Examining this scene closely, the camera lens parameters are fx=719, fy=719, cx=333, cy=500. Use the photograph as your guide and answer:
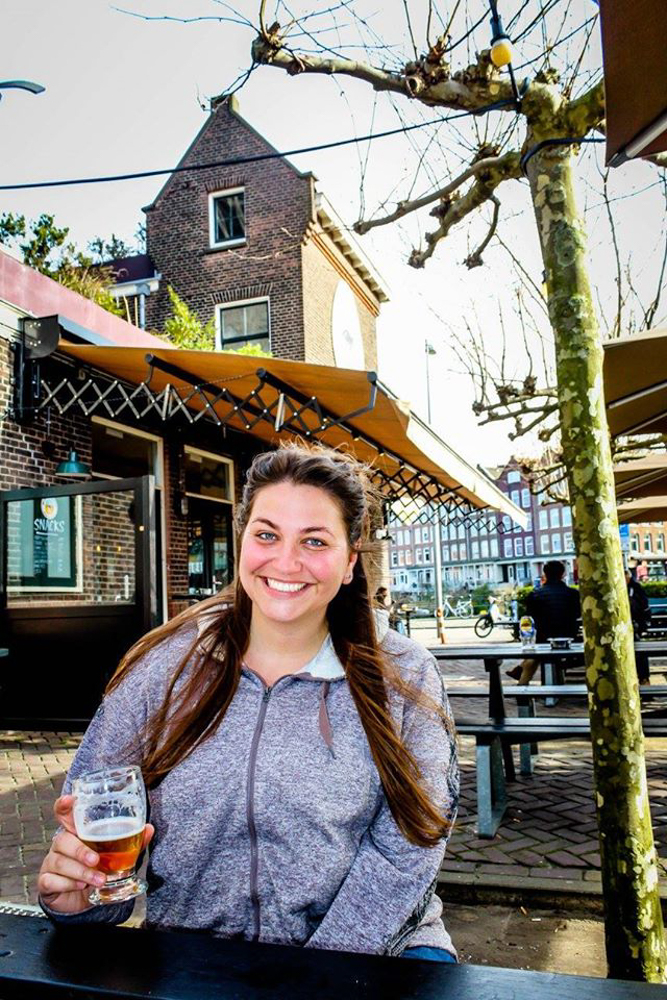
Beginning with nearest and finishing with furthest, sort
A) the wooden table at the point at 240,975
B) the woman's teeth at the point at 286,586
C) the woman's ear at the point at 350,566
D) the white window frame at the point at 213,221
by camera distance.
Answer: the wooden table at the point at 240,975 < the woman's teeth at the point at 286,586 < the woman's ear at the point at 350,566 < the white window frame at the point at 213,221

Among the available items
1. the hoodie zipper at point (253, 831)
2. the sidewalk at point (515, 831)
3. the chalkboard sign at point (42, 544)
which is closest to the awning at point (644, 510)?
the sidewalk at point (515, 831)

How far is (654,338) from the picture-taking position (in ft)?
13.1

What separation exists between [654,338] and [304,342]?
11.3m

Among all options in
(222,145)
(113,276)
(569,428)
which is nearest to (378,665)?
(569,428)

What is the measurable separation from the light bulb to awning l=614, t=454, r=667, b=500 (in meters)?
5.04

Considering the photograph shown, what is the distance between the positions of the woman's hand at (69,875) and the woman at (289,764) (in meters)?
0.08

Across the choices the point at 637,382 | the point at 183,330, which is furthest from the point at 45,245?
the point at 637,382

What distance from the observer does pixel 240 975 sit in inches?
37.8

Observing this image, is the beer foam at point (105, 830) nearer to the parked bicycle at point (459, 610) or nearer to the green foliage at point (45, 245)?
the green foliage at point (45, 245)

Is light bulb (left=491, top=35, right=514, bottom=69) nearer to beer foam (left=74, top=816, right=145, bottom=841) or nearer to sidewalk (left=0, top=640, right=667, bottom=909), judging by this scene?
beer foam (left=74, top=816, right=145, bottom=841)

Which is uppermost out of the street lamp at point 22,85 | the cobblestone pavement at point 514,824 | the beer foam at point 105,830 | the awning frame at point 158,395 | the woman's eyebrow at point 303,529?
the street lamp at point 22,85

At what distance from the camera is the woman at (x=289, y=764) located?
149 centimetres

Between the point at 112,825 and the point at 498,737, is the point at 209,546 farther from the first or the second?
the point at 112,825

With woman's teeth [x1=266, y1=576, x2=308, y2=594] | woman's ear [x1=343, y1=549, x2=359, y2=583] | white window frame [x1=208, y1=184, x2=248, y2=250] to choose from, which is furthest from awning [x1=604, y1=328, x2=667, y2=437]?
white window frame [x1=208, y1=184, x2=248, y2=250]
